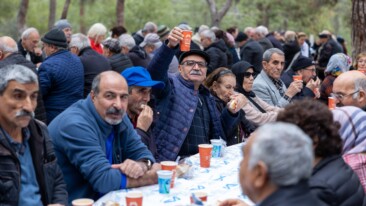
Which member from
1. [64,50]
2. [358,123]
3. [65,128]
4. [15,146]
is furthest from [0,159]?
[64,50]

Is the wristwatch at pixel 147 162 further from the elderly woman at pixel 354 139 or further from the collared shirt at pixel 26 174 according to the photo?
the elderly woman at pixel 354 139

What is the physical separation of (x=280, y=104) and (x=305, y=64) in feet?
5.14

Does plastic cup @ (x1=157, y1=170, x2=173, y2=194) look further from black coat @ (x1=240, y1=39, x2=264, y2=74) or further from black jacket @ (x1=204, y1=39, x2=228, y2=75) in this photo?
black coat @ (x1=240, y1=39, x2=264, y2=74)

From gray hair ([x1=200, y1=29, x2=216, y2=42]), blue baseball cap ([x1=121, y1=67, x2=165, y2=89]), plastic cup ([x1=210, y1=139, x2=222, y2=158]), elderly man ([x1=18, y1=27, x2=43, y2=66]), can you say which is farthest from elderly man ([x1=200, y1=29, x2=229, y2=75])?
plastic cup ([x1=210, y1=139, x2=222, y2=158])

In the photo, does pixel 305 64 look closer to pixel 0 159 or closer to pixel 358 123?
pixel 358 123

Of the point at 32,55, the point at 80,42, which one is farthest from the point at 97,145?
the point at 32,55

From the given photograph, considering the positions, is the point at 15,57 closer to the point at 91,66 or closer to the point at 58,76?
the point at 58,76

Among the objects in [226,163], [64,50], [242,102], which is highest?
[64,50]

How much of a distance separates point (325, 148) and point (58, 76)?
4.18m

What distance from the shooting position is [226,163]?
461 centimetres

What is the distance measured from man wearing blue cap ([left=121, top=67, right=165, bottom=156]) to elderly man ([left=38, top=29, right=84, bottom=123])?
1928mm

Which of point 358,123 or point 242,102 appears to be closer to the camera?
point 358,123

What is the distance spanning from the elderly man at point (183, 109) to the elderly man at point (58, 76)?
1705 mm

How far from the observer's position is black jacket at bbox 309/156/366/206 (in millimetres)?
2986
